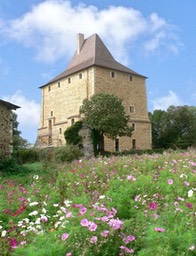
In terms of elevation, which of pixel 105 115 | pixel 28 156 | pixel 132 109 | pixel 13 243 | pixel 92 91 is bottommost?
pixel 13 243

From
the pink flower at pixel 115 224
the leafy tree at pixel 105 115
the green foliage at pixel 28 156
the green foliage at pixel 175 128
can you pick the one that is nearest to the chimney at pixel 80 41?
the leafy tree at pixel 105 115

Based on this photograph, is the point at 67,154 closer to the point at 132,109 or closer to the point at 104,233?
the point at 104,233

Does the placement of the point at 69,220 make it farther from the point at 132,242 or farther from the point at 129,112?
the point at 129,112

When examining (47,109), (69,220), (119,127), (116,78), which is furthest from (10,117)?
(47,109)

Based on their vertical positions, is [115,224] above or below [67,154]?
below

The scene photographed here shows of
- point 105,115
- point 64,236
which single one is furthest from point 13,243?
point 105,115

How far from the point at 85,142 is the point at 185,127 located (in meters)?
25.0

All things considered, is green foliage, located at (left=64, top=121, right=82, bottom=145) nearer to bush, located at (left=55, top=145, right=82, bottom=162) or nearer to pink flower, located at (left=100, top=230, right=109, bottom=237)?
bush, located at (left=55, top=145, right=82, bottom=162)

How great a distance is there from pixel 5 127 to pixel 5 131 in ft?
0.69

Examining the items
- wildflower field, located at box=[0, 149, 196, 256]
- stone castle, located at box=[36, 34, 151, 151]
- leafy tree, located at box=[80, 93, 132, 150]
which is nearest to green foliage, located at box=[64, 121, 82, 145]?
leafy tree, located at box=[80, 93, 132, 150]

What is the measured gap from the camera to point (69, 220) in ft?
11.9

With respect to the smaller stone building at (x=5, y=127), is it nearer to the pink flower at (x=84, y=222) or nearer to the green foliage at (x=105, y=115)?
the green foliage at (x=105, y=115)

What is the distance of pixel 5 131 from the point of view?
1809cm

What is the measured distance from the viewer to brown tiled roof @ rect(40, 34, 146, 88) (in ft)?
134
